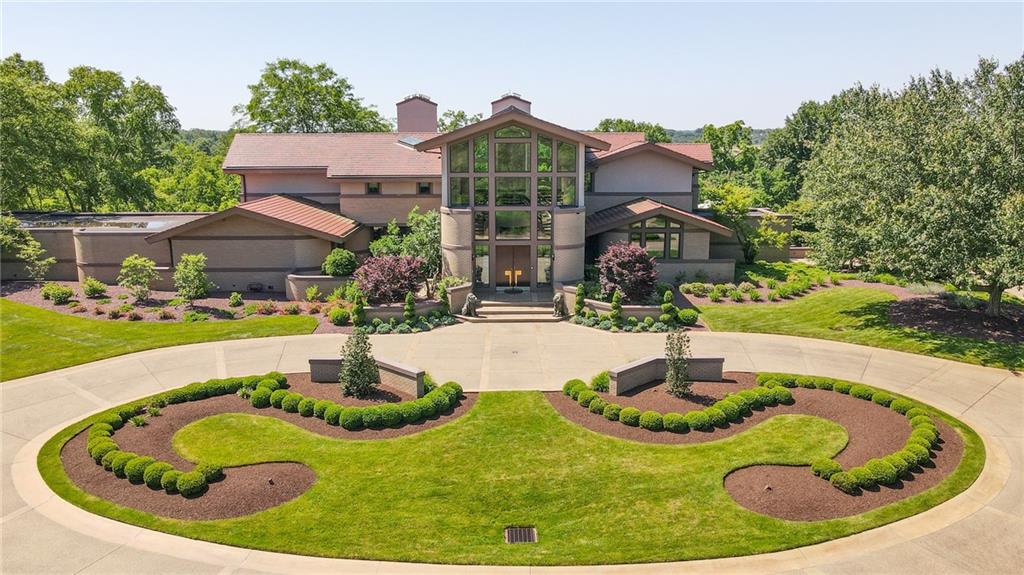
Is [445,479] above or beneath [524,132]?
beneath

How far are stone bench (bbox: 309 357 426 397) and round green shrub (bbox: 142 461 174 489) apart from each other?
6500mm

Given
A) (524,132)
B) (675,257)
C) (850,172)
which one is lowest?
(675,257)

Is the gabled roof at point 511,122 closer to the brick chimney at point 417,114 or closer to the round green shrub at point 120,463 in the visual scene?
the brick chimney at point 417,114

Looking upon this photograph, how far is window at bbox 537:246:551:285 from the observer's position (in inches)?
1298

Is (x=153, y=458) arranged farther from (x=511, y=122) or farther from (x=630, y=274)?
(x=511, y=122)

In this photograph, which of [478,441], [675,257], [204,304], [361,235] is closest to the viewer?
[478,441]

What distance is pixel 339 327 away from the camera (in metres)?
28.3

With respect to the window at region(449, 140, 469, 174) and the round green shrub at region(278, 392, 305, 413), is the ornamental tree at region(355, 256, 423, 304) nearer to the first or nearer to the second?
the window at region(449, 140, 469, 174)

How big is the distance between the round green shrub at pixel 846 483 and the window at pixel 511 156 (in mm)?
20881

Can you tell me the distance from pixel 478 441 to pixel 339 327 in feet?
41.9

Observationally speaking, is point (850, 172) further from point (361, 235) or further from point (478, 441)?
point (361, 235)

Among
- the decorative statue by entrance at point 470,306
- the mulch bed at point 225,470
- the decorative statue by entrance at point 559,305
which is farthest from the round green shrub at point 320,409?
the decorative statue by entrance at point 559,305

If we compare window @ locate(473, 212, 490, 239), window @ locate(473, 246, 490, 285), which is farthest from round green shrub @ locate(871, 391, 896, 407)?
window @ locate(473, 212, 490, 239)

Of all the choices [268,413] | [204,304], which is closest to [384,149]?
[204,304]
